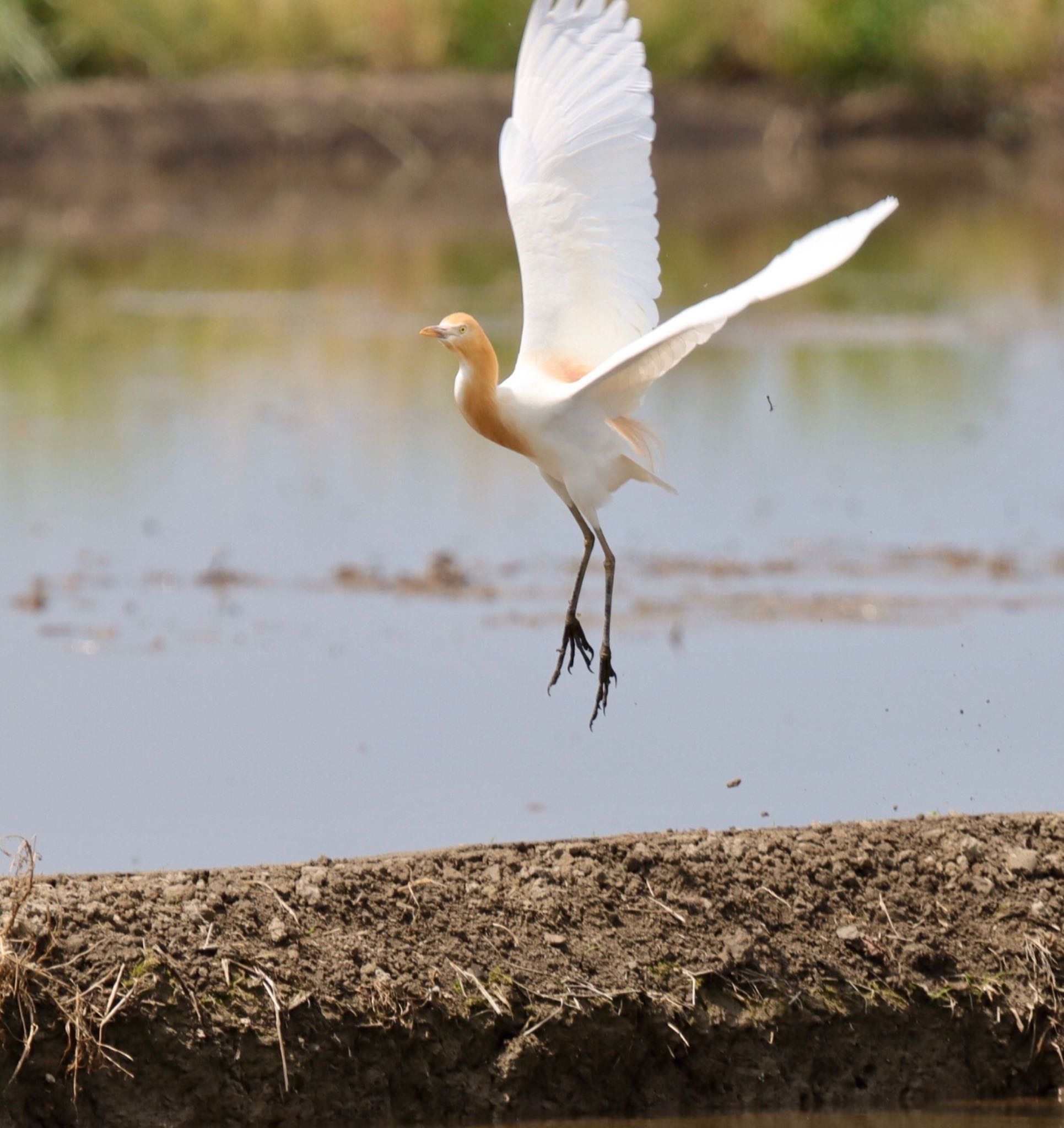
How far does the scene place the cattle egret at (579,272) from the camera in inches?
235

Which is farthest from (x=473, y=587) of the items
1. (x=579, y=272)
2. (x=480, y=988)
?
(x=480, y=988)

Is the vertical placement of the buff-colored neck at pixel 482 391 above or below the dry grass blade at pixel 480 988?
above

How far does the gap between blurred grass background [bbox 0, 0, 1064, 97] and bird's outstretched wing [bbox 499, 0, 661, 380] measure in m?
25.3

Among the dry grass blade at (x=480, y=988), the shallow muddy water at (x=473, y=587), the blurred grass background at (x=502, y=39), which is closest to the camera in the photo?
the dry grass blade at (x=480, y=988)

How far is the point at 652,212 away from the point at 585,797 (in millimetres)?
2286

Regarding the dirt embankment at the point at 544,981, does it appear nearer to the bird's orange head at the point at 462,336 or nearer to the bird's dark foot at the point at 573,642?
the bird's dark foot at the point at 573,642

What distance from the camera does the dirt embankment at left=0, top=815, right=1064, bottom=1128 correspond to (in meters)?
5.40

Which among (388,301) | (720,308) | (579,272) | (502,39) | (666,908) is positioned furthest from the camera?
(502,39)

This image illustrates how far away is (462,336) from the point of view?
5883mm

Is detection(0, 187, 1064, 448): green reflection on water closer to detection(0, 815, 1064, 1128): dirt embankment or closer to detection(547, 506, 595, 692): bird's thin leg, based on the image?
detection(547, 506, 595, 692): bird's thin leg

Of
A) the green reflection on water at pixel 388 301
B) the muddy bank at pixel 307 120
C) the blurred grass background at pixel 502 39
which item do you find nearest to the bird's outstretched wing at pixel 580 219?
the green reflection on water at pixel 388 301

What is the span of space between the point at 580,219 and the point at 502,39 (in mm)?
29653

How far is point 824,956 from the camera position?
19.2 ft

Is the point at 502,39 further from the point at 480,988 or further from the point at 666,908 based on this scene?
the point at 480,988
